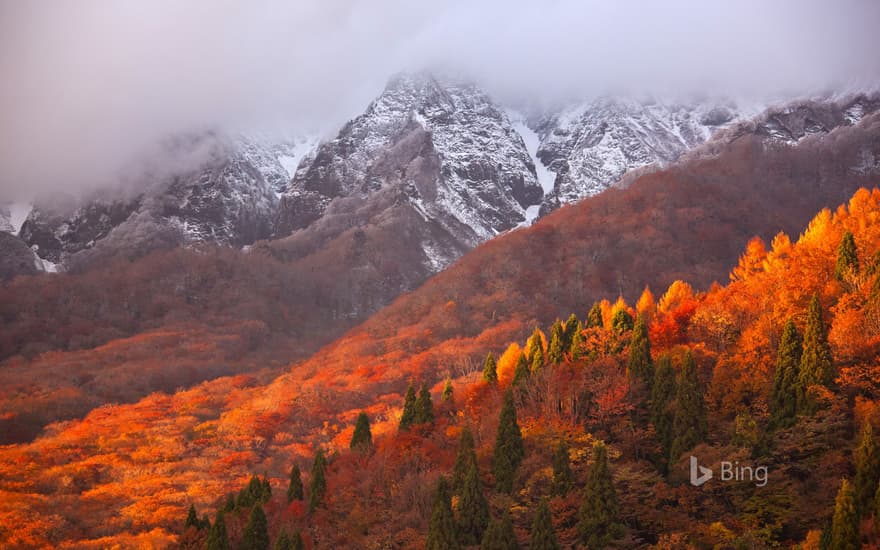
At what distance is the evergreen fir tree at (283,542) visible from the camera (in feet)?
174

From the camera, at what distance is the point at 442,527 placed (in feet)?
165

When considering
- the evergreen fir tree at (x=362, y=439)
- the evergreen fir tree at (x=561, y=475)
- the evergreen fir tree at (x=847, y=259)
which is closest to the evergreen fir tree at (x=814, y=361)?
the evergreen fir tree at (x=847, y=259)

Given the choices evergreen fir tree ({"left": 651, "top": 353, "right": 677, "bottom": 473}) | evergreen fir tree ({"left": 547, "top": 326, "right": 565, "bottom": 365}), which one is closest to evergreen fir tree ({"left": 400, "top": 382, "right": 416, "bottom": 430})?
evergreen fir tree ({"left": 547, "top": 326, "right": 565, "bottom": 365})

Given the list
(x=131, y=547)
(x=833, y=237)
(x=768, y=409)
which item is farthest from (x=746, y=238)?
(x=131, y=547)

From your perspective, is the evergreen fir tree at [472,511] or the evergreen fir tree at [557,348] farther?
the evergreen fir tree at [557,348]

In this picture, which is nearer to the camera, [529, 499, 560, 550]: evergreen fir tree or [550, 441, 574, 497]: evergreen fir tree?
[529, 499, 560, 550]: evergreen fir tree

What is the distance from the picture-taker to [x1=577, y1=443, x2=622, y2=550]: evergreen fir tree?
46812mm

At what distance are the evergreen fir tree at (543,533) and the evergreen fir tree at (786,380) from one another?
55.1ft

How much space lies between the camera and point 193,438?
112062mm

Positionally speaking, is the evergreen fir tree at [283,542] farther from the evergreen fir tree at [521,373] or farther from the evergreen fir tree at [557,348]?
the evergreen fir tree at [557,348]

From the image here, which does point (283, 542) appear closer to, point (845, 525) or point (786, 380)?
point (845, 525)

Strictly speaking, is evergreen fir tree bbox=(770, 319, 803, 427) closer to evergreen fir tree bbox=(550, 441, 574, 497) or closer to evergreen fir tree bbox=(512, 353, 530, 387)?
evergreen fir tree bbox=(550, 441, 574, 497)

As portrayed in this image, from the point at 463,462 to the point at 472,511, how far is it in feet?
15.7

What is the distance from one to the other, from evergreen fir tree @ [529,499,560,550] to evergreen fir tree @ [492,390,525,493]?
8262 mm
